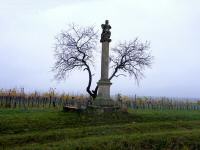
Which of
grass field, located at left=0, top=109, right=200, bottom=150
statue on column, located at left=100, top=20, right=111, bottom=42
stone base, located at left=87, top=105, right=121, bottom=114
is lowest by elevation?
grass field, located at left=0, top=109, right=200, bottom=150

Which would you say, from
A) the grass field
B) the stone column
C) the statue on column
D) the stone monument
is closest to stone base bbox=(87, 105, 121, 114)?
the stone monument

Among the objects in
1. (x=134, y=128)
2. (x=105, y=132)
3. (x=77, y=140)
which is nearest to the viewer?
(x=77, y=140)

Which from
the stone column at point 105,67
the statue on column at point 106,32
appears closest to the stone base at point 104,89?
the stone column at point 105,67

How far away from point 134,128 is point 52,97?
93.2ft

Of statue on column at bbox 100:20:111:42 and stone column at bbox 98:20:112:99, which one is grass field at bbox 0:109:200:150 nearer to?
stone column at bbox 98:20:112:99

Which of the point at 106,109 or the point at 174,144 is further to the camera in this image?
the point at 106,109

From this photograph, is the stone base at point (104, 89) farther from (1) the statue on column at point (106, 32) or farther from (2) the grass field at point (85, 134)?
(1) the statue on column at point (106, 32)

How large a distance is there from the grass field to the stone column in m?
2.24

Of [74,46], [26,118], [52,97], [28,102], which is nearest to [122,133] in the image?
[26,118]

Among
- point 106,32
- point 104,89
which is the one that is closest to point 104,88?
point 104,89

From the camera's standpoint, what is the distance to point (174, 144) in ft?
63.1

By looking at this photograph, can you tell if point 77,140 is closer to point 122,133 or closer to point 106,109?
point 122,133

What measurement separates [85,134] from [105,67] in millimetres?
9002

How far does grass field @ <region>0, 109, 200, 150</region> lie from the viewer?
1755 cm
